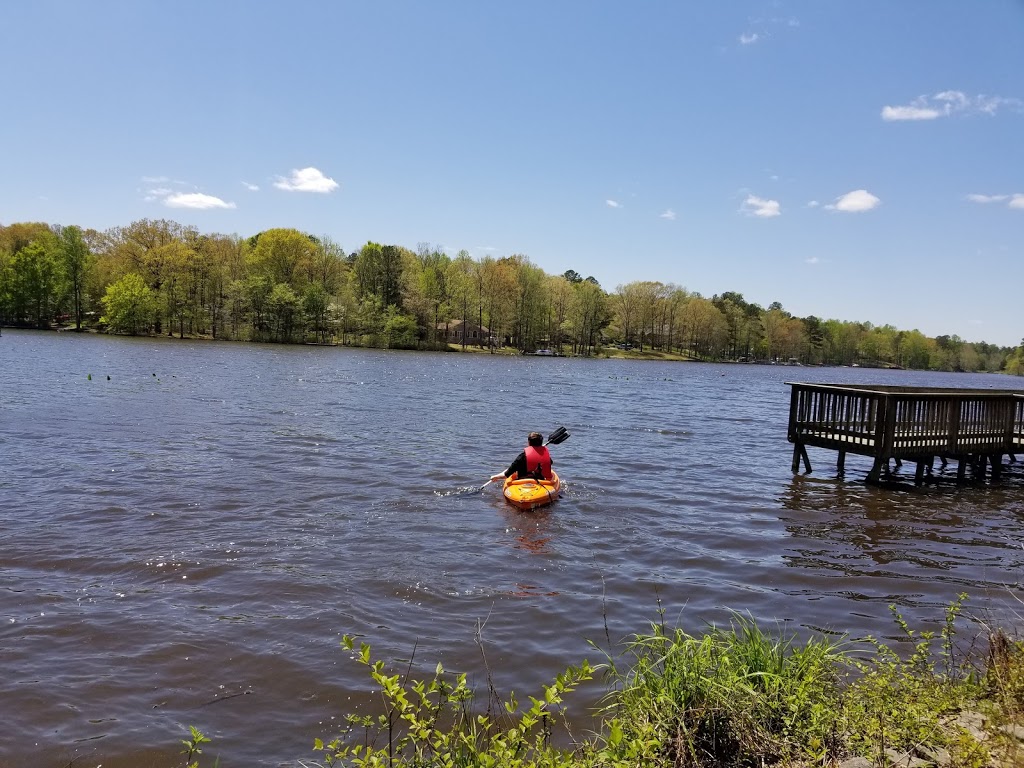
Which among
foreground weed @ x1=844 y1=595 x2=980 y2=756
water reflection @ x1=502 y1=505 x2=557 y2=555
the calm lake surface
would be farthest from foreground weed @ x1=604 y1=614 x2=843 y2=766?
water reflection @ x1=502 y1=505 x2=557 y2=555

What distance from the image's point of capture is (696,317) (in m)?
137

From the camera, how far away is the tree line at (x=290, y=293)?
92.4m

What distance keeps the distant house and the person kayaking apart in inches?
3935

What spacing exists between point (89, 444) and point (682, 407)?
103 ft

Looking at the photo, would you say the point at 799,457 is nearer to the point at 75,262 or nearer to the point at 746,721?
the point at 746,721

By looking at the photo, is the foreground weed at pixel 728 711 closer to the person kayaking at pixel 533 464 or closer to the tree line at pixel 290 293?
the person kayaking at pixel 533 464

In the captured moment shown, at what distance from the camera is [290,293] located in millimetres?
94875

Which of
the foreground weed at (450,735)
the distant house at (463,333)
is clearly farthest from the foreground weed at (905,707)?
the distant house at (463,333)

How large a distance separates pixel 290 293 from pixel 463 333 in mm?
31569

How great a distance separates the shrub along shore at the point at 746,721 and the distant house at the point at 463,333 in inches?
4287

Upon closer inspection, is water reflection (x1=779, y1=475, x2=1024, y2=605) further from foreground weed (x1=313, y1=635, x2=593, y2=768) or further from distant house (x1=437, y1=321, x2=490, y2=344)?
distant house (x1=437, y1=321, x2=490, y2=344)

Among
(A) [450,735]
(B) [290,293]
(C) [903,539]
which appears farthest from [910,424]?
(B) [290,293]

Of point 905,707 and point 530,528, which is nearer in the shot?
point 905,707

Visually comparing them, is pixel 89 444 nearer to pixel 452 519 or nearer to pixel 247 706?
pixel 452 519
